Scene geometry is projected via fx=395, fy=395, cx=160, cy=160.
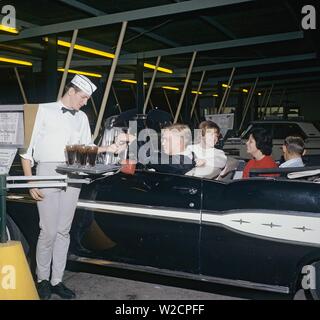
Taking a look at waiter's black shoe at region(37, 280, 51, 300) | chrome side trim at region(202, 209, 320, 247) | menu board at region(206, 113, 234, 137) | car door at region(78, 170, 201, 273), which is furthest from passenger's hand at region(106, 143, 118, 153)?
menu board at region(206, 113, 234, 137)

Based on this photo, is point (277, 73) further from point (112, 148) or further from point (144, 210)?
point (144, 210)

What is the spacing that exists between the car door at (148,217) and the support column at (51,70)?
18.8 ft

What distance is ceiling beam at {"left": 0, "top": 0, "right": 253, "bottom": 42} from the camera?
20.1 ft

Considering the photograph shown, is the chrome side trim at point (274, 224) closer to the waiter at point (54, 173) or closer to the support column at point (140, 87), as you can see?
the waiter at point (54, 173)

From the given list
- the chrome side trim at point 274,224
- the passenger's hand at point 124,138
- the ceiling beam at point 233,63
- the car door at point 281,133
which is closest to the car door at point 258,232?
the chrome side trim at point 274,224

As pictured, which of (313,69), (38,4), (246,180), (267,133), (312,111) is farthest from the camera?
(312,111)

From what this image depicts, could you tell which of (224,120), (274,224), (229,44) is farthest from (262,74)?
(274,224)

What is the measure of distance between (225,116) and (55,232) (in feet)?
20.8

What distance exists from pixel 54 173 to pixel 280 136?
851cm

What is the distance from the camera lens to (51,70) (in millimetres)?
8711

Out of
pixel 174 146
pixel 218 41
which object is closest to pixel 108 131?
pixel 174 146

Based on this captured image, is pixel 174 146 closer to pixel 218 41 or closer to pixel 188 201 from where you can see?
pixel 188 201

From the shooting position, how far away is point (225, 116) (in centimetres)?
892

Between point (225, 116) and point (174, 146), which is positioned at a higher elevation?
point (225, 116)
